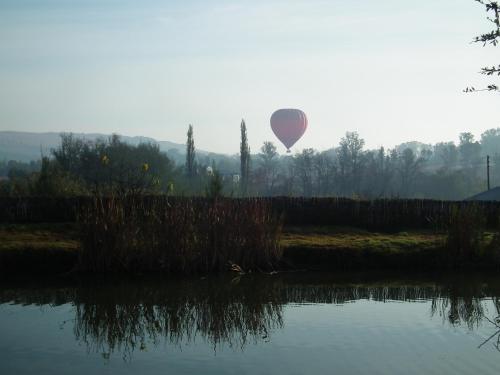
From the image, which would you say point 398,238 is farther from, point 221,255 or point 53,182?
point 53,182

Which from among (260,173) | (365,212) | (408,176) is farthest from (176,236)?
(408,176)

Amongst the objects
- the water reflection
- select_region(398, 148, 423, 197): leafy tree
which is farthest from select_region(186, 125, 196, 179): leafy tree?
the water reflection

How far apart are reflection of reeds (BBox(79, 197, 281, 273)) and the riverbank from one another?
877mm

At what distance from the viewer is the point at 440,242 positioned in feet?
49.8

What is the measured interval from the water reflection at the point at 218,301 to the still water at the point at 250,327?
2 centimetres

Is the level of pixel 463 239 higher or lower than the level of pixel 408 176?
lower

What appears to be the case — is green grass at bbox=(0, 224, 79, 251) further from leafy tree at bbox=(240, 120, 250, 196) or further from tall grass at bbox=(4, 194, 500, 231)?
leafy tree at bbox=(240, 120, 250, 196)

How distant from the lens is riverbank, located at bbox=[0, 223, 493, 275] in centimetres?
1364

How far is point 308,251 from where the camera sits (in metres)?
15.0

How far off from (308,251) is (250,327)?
21.3ft

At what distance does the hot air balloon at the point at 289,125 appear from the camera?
51103 mm

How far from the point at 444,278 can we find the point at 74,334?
805 cm

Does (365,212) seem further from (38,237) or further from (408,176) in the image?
(408,176)

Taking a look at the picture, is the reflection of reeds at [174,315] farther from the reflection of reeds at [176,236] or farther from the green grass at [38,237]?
the green grass at [38,237]
